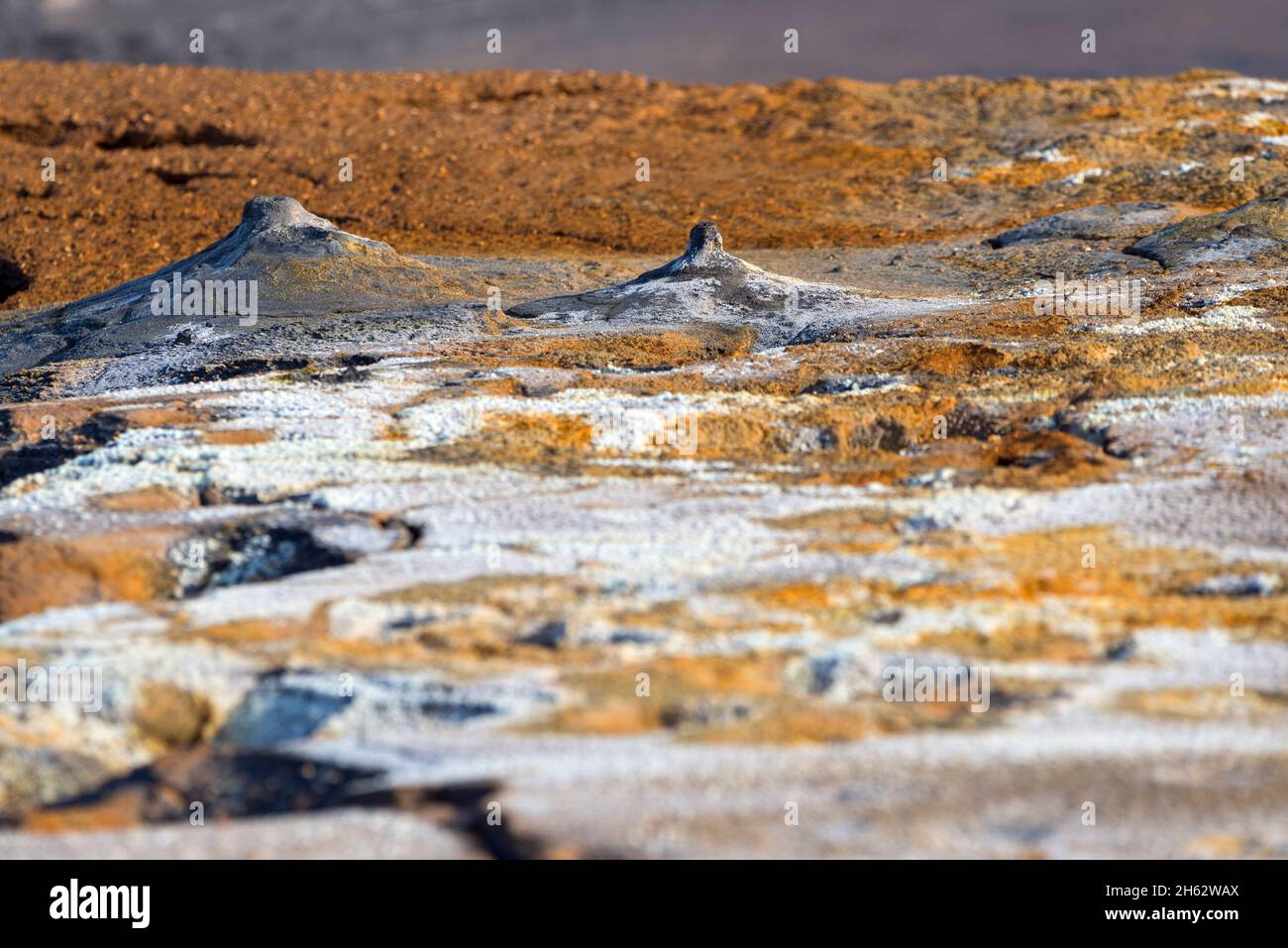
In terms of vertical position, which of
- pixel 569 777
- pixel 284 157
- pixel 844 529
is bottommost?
pixel 569 777

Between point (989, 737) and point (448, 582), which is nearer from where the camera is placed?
point (989, 737)

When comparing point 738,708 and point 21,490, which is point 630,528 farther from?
point 21,490

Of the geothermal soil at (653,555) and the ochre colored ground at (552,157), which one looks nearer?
the geothermal soil at (653,555)

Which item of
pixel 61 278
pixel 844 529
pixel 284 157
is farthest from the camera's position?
pixel 284 157

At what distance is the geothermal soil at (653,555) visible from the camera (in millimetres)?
2555

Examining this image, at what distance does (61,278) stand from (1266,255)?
9.19 metres

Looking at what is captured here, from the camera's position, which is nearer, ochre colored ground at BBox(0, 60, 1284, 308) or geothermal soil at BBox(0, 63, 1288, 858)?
geothermal soil at BBox(0, 63, 1288, 858)

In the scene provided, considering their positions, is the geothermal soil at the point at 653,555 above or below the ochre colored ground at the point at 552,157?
below

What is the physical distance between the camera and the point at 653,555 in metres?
3.70

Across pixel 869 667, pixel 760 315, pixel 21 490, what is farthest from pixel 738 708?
pixel 760 315

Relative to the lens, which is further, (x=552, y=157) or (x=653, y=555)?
(x=552, y=157)

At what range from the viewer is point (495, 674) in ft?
9.74

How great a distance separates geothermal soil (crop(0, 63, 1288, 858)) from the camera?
2.55 m

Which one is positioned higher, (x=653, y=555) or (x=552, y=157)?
(x=552, y=157)
